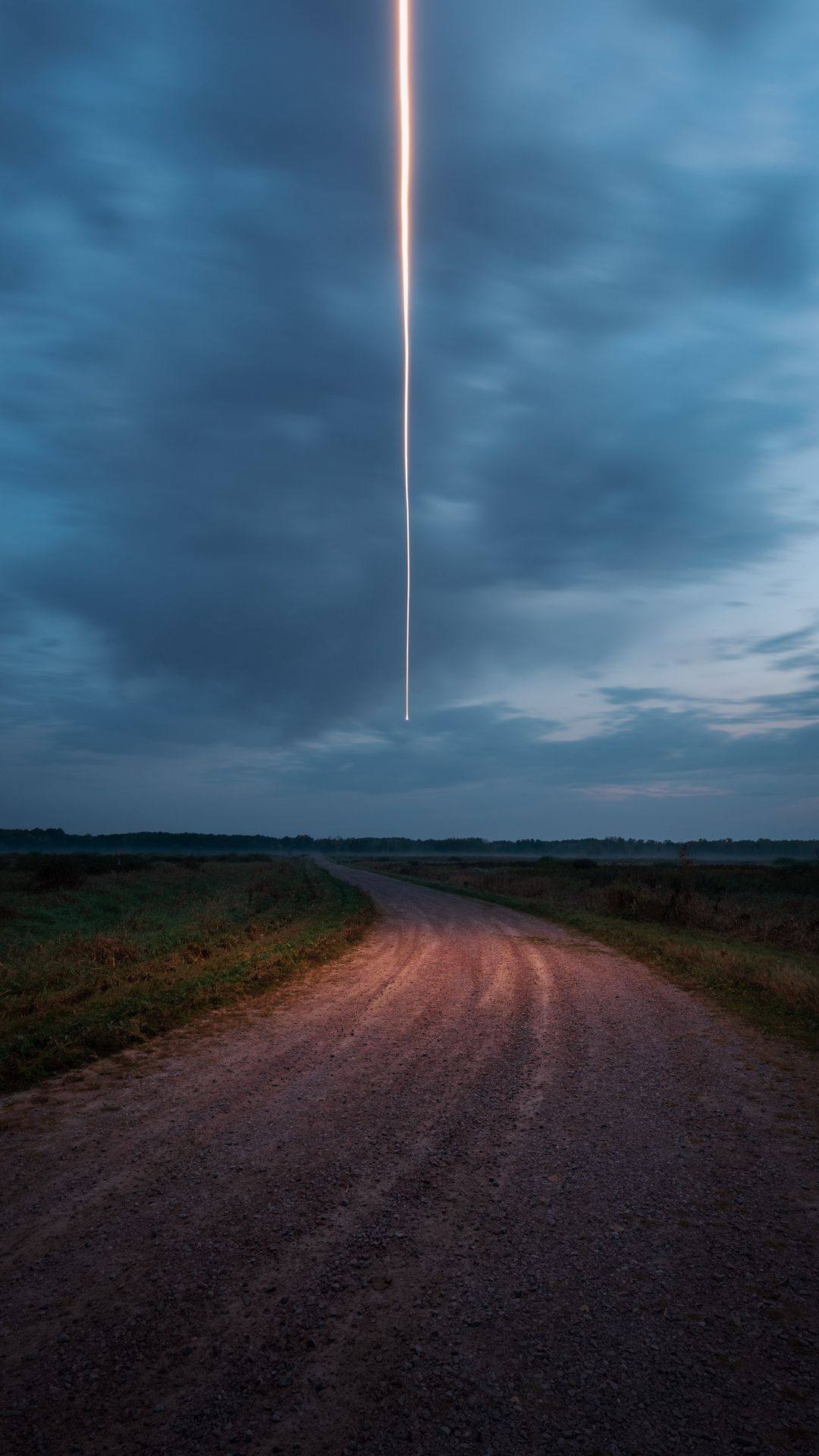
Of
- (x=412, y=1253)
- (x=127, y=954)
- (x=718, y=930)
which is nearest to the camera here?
(x=412, y=1253)

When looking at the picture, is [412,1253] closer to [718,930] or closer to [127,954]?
[127,954]

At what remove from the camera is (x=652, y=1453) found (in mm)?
2971

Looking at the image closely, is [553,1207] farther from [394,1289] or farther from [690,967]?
[690,967]

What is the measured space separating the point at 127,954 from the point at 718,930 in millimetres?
17144

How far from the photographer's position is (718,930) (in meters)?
21.8

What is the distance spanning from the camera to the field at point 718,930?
1138 centimetres

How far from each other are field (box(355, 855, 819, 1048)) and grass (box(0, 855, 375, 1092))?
747 cm

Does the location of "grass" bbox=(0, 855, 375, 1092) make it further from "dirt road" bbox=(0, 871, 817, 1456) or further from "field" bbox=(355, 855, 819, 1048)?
"field" bbox=(355, 855, 819, 1048)

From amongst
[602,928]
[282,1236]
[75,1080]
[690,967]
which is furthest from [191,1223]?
[602,928]

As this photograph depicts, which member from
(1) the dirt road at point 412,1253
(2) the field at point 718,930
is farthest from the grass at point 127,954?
(2) the field at point 718,930

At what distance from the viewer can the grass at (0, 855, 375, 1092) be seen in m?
8.88

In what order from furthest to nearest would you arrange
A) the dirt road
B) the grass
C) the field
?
the field
the grass
the dirt road

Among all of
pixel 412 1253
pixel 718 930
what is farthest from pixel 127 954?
pixel 718 930

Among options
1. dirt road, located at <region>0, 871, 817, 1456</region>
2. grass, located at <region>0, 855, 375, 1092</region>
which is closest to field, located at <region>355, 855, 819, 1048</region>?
dirt road, located at <region>0, 871, 817, 1456</region>
